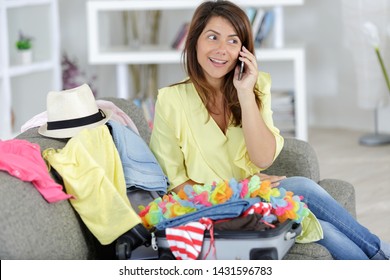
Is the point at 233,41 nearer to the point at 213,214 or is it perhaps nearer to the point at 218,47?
the point at 218,47

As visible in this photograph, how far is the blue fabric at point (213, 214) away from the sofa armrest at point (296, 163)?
871mm

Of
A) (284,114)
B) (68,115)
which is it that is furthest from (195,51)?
(284,114)

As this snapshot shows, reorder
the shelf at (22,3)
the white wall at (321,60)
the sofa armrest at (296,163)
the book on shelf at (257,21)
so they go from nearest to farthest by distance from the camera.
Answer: the sofa armrest at (296,163) → the shelf at (22,3) → the book on shelf at (257,21) → the white wall at (321,60)

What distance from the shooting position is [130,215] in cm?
237

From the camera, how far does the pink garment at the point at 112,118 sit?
9.70 ft

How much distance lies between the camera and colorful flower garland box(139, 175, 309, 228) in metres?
2.38

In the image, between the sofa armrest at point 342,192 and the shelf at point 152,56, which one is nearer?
the sofa armrest at point 342,192

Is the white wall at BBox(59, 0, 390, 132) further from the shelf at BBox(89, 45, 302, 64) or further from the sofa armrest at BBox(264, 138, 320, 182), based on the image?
the sofa armrest at BBox(264, 138, 320, 182)

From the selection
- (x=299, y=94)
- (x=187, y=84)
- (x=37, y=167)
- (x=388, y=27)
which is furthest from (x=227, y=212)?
(x=388, y=27)

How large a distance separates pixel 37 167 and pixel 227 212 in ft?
1.69

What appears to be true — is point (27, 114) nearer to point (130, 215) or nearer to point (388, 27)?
point (388, 27)

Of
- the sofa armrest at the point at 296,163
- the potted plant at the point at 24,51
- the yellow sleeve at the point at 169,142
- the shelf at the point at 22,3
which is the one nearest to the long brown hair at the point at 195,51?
the yellow sleeve at the point at 169,142

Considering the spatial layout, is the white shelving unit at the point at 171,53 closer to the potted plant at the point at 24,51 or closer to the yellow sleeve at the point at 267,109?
the potted plant at the point at 24,51

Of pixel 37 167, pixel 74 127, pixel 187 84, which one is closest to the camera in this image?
pixel 37 167
